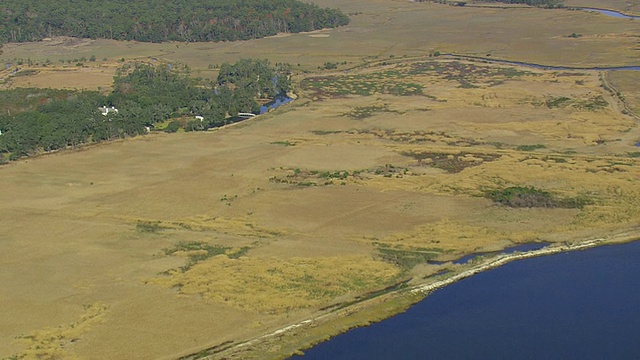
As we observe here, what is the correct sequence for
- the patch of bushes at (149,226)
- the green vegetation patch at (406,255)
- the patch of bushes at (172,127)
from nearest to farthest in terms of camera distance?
the green vegetation patch at (406,255)
the patch of bushes at (149,226)
the patch of bushes at (172,127)

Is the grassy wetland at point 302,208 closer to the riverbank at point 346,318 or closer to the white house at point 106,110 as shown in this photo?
the riverbank at point 346,318

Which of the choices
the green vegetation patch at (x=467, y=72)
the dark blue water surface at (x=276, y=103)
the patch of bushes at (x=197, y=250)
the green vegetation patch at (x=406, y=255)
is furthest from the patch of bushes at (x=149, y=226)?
the green vegetation patch at (x=467, y=72)

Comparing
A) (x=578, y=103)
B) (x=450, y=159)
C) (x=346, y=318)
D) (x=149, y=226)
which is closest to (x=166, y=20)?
(x=578, y=103)

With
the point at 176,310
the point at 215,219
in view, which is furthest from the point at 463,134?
the point at 176,310

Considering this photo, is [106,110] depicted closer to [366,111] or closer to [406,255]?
[366,111]

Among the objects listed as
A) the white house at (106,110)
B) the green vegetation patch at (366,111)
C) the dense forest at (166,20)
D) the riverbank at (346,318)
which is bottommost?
the riverbank at (346,318)

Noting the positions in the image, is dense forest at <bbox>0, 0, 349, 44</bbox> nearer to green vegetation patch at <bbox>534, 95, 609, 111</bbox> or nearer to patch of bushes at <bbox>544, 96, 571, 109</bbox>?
patch of bushes at <bbox>544, 96, 571, 109</bbox>
